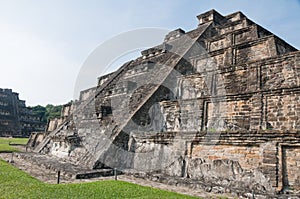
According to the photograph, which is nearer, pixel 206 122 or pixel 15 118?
pixel 206 122

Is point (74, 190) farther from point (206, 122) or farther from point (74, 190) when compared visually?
point (206, 122)

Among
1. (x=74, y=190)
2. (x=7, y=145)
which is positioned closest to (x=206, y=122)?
(x=74, y=190)

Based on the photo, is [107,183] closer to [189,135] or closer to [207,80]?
[189,135]

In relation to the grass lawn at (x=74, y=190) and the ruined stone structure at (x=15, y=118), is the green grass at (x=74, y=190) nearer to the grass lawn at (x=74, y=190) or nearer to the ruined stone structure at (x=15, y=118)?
the grass lawn at (x=74, y=190)

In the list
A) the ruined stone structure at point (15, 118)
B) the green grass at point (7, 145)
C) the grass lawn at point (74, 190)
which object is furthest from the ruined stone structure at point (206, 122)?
the ruined stone structure at point (15, 118)

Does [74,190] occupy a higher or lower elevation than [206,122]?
lower

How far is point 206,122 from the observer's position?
29.6 feet

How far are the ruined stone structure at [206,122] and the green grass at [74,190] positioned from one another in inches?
47.7

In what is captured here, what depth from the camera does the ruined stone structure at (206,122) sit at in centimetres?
617

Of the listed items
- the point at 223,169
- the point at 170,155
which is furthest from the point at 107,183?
the point at 223,169

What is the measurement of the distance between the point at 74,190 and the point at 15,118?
34.7m

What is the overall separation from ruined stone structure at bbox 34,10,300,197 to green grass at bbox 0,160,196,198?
1211mm

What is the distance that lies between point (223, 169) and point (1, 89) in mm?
41457

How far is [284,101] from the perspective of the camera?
7430mm
